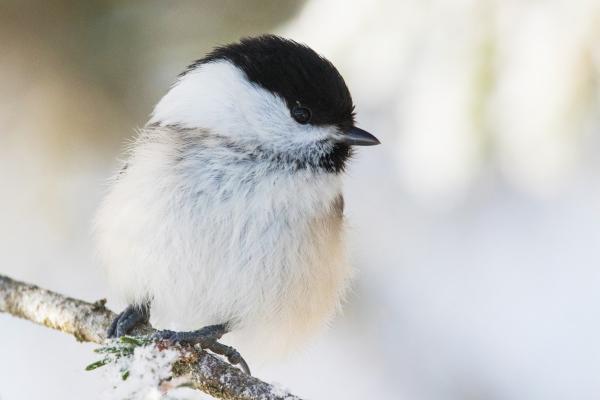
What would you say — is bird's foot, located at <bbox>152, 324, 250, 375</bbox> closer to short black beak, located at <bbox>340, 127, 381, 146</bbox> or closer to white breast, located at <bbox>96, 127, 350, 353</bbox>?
white breast, located at <bbox>96, 127, 350, 353</bbox>

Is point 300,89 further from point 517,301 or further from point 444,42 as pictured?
point 517,301

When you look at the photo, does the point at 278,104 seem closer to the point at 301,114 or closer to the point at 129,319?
the point at 301,114

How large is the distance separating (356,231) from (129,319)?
63cm

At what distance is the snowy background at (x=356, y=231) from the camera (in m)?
2.18

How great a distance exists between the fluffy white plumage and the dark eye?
1cm

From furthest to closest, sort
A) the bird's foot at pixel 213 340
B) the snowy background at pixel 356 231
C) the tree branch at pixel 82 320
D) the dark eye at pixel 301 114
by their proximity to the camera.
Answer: the snowy background at pixel 356 231, the dark eye at pixel 301 114, the bird's foot at pixel 213 340, the tree branch at pixel 82 320

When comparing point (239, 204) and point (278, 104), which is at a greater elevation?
point (278, 104)

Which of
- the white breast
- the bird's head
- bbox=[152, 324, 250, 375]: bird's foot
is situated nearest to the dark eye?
the bird's head

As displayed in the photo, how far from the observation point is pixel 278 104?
1611 mm

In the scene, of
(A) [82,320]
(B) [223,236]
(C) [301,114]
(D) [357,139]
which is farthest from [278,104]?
(A) [82,320]

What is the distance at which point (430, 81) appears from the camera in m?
1.58

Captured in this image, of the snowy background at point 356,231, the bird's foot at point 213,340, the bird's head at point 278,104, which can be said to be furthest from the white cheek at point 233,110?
the bird's foot at point 213,340

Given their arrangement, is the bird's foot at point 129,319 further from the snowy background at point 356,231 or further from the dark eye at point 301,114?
the dark eye at point 301,114

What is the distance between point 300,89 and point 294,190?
22cm
